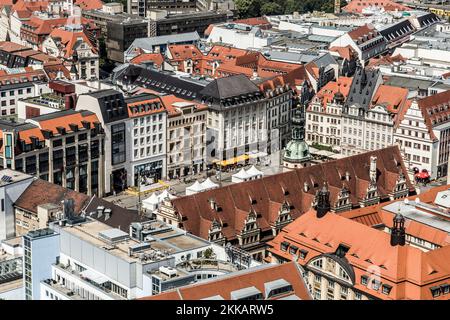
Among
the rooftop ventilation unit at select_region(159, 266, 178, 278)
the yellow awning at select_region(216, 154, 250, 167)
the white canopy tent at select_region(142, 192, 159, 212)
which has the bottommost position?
the yellow awning at select_region(216, 154, 250, 167)

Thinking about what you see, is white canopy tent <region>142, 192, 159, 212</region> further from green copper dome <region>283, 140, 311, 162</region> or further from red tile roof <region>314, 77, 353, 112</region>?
red tile roof <region>314, 77, 353, 112</region>

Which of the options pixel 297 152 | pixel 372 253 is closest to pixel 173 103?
pixel 297 152

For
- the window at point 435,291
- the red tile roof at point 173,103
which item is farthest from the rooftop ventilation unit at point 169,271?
the red tile roof at point 173,103

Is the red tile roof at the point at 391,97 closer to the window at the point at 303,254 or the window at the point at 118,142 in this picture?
the window at the point at 118,142

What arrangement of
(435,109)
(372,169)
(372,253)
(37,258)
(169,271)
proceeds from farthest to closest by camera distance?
(435,109) < (372,169) < (372,253) < (37,258) < (169,271)

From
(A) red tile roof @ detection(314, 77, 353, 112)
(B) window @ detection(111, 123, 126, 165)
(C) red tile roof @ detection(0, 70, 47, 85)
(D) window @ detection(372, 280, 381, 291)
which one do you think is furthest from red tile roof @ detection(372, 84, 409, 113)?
(D) window @ detection(372, 280, 381, 291)

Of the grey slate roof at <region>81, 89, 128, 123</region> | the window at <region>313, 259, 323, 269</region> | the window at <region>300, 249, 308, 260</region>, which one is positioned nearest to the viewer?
the window at <region>313, 259, 323, 269</region>

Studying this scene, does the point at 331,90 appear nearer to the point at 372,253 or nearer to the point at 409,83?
the point at 409,83

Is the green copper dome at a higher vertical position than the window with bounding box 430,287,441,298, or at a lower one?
higher

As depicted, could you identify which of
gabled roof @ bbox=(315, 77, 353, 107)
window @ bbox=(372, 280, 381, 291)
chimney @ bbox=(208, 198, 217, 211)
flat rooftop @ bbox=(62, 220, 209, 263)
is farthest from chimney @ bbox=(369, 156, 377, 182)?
gabled roof @ bbox=(315, 77, 353, 107)

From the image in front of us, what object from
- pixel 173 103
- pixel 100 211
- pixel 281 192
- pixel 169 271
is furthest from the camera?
pixel 173 103

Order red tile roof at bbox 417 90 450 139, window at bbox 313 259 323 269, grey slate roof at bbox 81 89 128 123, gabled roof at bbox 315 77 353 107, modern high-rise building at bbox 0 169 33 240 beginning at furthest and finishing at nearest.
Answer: gabled roof at bbox 315 77 353 107 → red tile roof at bbox 417 90 450 139 → grey slate roof at bbox 81 89 128 123 → modern high-rise building at bbox 0 169 33 240 → window at bbox 313 259 323 269

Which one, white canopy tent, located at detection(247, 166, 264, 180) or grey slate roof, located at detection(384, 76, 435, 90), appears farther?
grey slate roof, located at detection(384, 76, 435, 90)
